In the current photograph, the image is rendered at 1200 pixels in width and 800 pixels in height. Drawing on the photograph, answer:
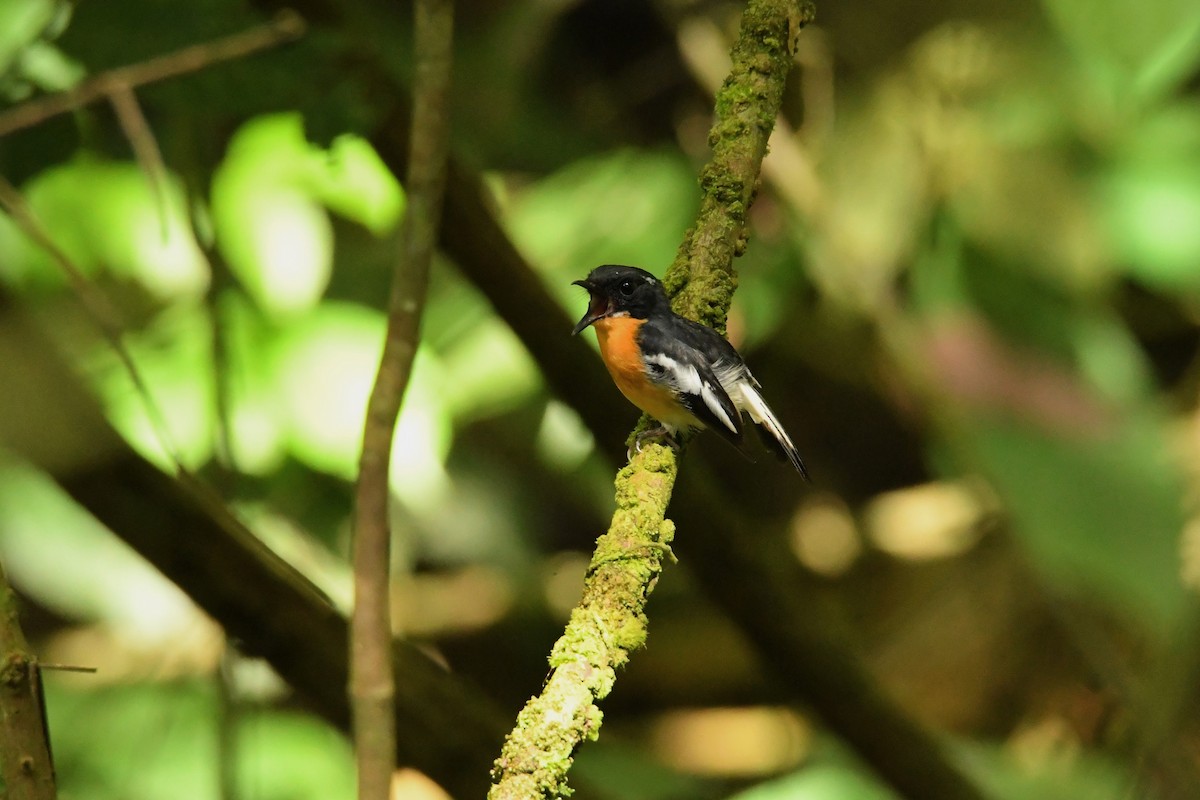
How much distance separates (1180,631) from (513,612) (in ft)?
7.98

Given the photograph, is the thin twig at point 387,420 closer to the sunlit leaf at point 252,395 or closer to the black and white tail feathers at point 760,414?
the black and white tail feathers at point 760,414

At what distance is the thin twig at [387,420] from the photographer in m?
1.54

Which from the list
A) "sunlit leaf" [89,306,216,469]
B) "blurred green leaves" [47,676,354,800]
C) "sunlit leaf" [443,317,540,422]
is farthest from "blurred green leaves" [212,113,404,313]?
"blurred green leaves" [47,676,354,800]

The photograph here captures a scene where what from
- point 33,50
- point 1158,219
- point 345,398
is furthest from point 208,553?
point 1158,219

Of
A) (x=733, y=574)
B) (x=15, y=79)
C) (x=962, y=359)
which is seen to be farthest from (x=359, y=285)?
(x=962, y=359)

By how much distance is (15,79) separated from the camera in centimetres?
273

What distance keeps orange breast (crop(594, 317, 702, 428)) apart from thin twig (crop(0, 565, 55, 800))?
137cm

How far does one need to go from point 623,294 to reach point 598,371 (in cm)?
56

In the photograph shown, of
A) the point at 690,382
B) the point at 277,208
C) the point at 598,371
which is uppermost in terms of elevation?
the point at 277,208

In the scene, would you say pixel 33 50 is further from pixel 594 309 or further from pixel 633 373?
pixel 633 373

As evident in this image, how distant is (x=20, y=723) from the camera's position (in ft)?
5.00

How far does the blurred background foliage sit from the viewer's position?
3.22 metres

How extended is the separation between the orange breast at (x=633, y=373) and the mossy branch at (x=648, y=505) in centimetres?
8

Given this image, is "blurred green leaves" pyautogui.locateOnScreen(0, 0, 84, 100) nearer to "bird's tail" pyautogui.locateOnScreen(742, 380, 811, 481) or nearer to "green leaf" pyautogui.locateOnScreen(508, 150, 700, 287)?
"green leaf" pyautogui.locateOnScreen(508, 150, 700, 287)
